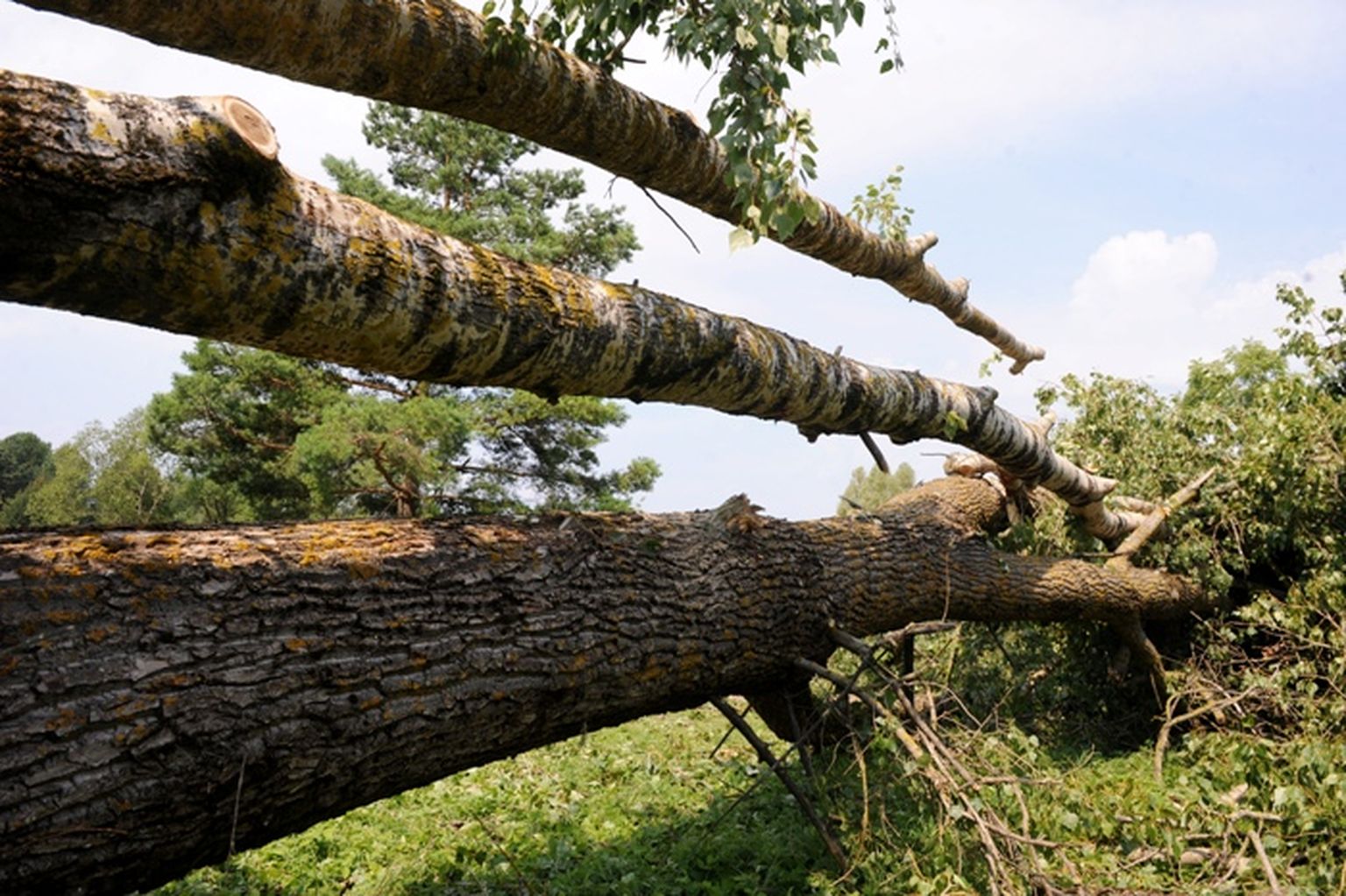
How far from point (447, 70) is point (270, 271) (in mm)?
1606

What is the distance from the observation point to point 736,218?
193 inches

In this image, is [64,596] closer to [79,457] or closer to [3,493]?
[79,457]

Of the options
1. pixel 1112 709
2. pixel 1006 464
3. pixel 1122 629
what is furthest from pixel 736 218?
pixel 1112 709

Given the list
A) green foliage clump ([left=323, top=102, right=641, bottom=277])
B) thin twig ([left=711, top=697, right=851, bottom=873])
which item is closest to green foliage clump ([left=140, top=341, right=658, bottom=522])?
green foliage clump ([left=323, top=102, right=641, bottom=277])

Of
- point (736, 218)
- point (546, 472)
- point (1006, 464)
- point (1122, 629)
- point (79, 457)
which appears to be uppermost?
point (736, 218)

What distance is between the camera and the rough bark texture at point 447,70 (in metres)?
2.95

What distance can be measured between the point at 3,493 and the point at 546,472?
149 feet

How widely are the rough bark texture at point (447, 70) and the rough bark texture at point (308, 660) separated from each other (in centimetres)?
163

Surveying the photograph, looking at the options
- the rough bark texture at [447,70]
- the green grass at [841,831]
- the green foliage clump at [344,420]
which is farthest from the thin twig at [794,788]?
the green foliage clump at [344,420]

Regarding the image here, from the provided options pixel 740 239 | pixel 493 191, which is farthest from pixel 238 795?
pixel 493 191

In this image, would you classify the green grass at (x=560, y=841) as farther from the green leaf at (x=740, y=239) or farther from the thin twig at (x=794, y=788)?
the green leaf at (x=740, y=239)

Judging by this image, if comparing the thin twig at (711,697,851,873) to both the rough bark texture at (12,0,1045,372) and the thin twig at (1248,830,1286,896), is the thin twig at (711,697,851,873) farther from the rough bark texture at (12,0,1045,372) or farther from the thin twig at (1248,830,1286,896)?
the rough bark texture at (12,0,1045,372)

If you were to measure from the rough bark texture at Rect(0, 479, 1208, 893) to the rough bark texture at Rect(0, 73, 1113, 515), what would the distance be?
0.55 metres

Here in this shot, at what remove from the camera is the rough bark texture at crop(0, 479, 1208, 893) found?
1969 mm
